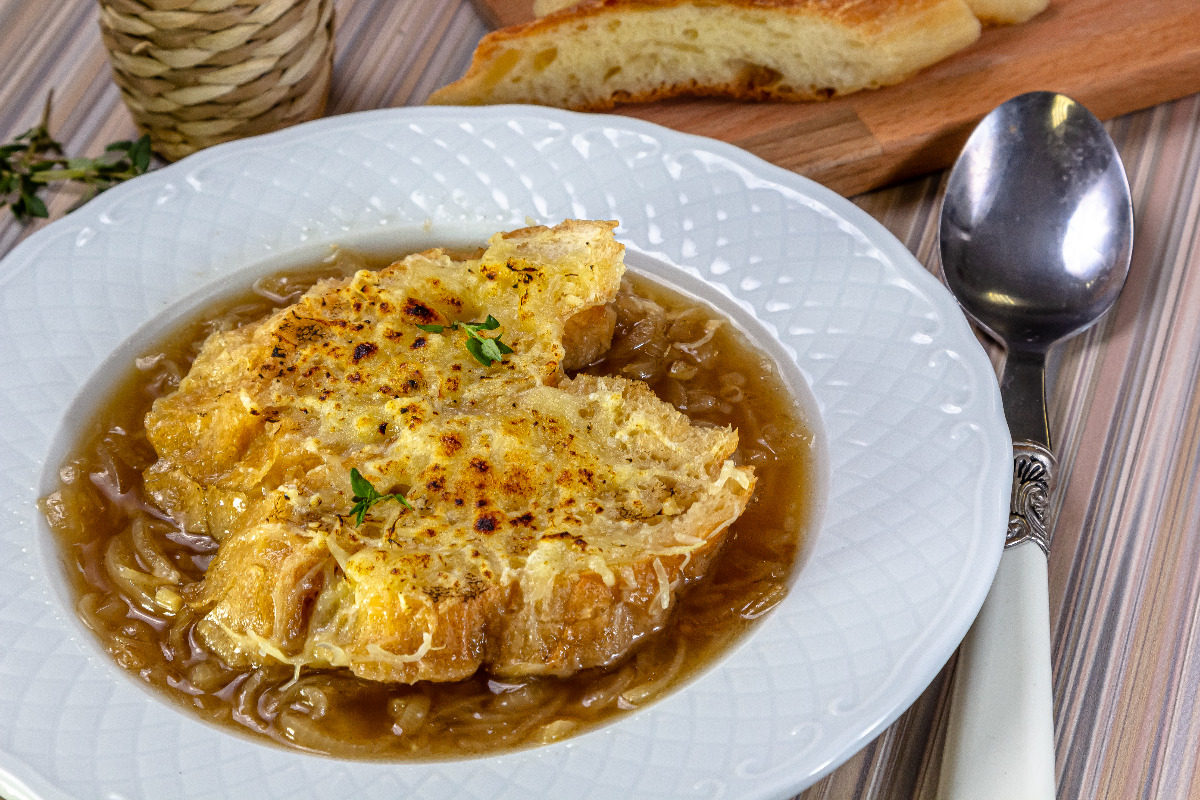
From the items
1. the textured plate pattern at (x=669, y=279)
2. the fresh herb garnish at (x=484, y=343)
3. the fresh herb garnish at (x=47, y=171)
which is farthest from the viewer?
the fresh herb garnish at (x=47, y=171)

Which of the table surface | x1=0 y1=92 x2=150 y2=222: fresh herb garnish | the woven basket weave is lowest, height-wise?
the table surface

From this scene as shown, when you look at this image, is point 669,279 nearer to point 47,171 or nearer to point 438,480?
point 438,480

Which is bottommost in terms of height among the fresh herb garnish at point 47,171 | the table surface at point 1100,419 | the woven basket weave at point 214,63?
the table surface at point 1100,419

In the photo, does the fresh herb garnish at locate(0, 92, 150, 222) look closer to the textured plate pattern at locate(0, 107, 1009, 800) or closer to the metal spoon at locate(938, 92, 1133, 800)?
the textured plate pattern at locate(0, 107, 1009, 800)

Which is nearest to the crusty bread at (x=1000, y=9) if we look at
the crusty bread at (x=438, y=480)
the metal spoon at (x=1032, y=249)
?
the metal spoon at (x=1032, y=249)

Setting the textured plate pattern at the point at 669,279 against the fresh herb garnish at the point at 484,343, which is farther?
the fresh herb garnish at the point at 484,343

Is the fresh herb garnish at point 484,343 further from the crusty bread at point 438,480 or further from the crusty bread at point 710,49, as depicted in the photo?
the crusty bread at point 710,49

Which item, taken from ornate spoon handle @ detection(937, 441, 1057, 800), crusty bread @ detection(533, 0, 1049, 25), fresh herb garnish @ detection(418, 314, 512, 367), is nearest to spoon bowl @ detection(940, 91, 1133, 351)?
crusty bread @ detection(533, 0, 1049, 25)
